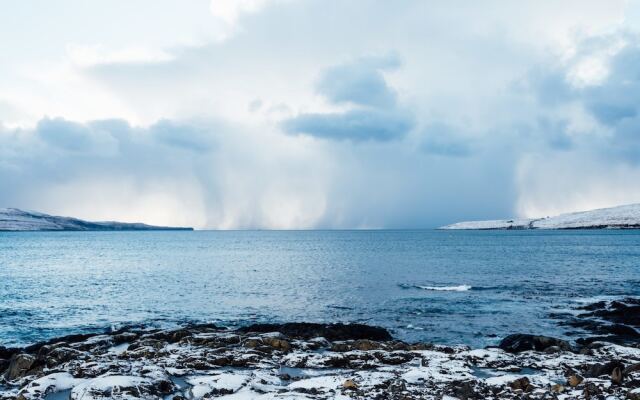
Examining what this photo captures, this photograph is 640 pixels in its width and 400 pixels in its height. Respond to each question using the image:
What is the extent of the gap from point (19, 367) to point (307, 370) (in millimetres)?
12910

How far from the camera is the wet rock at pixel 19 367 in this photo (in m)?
20.0

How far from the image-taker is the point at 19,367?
20.6 metres

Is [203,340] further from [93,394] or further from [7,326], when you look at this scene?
[7,326]

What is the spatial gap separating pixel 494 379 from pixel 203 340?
50.8 ft

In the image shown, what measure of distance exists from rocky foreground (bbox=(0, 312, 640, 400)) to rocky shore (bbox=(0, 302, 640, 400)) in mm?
41

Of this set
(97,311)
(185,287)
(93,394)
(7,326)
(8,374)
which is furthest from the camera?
(185,287)

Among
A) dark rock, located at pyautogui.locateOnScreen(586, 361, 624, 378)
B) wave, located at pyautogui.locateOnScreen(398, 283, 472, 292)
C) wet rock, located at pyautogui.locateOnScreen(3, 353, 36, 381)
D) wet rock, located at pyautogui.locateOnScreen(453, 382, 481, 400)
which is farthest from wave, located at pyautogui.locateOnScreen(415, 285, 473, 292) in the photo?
wet rock, located at pyautogui.locateOnScreen(3, 353, 36, 381)

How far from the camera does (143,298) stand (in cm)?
5544

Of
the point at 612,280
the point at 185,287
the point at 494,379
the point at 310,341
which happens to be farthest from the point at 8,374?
the point at 612,280

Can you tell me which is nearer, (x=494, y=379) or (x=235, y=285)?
(x=494, y=379)

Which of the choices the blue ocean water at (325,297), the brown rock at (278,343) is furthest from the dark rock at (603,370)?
the brown rock at (278,343)

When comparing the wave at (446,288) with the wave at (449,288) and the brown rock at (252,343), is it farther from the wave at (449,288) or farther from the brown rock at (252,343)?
the brown rock at (252,343)

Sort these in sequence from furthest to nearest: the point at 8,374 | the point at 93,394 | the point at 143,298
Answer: the point at 143,298
the point at 8,374
the point at 93,394

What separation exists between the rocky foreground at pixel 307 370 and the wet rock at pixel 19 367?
0.06m
